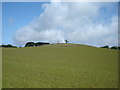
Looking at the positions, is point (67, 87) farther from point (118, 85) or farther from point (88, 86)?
point (118, 85)

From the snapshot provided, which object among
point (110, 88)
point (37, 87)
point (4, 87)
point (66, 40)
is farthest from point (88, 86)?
point (66, 40)

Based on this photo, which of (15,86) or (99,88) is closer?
(15,86)

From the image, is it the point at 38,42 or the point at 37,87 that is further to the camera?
the point at 38,42

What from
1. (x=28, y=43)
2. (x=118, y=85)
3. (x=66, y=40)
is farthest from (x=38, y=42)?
(x=118, y=85)

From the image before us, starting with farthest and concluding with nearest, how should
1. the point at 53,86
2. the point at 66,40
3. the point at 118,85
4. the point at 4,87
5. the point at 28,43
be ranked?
the point at 28,43, the point at 66,40, the point at 118,85, the point at 53,86, the point at 4,87

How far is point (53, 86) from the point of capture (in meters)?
9.24

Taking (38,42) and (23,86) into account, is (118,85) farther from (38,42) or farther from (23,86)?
(38,42)

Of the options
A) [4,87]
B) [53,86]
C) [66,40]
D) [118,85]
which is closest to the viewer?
[4,87]

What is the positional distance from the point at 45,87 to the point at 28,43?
102m

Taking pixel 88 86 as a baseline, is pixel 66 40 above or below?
above

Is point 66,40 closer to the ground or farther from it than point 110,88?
farther from it

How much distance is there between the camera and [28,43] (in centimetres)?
10794

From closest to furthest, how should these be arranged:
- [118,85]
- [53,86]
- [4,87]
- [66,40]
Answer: [4,87], [53,86], [118,85], [66,40]

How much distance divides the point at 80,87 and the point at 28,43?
335 ft
